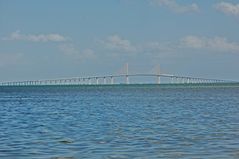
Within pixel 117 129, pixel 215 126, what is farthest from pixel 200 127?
pixel 117 129

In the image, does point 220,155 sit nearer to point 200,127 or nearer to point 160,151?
point 160,151

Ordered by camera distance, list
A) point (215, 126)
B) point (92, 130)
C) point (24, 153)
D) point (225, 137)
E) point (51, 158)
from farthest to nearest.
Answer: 1. point (215, 126)
2. point (92, 130)
3. point (225, 137)
4. point (24, 153)
5. point (51, 158)

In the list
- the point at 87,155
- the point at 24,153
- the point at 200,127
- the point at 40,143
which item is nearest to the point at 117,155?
the point at 87,155

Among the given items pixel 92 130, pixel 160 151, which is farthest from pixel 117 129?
pixel 160 151

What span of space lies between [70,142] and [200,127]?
1040 cm

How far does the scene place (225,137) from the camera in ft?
91.4

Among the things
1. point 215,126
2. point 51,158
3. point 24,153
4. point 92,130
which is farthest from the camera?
point 215,126

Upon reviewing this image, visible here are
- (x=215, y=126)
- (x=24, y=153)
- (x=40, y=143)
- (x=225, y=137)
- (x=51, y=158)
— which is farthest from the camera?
(x=215, y=126)

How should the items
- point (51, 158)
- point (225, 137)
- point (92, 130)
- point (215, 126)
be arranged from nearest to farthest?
1. point (51, 158)
2. point (225, 137)
3. point (92, 130)
4. point (215, 126)

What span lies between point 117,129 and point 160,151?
10.6 metres

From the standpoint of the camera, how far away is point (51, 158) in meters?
21.2

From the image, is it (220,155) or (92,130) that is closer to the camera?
(220,155)

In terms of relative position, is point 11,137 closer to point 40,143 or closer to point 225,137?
point 40,143

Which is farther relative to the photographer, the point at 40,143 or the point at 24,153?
the point at 40,143
